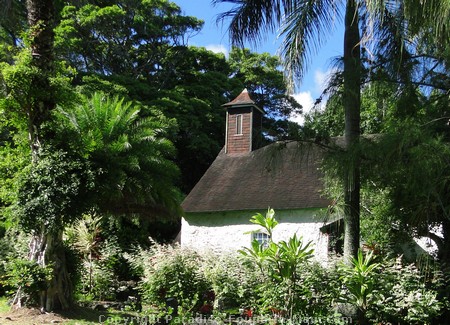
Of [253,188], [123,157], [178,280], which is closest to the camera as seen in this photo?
[178,280]

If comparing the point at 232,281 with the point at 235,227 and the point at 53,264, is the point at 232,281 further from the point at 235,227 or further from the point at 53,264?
the point at 235,227

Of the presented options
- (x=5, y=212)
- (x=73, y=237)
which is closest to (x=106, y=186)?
(x=5, y=212)

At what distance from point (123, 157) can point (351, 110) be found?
557 centimetres

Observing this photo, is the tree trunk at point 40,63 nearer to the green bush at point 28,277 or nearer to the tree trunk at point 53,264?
the tree trunk at point 53,264

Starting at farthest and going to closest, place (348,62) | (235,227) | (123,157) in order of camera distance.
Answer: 1. (235,227)
2. (123,157)
3. (348,62)

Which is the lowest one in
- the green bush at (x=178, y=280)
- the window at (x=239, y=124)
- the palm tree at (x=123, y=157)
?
the green bush at (x=178, y=280)

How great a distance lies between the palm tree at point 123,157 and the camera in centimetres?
1034

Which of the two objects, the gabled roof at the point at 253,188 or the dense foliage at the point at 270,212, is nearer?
the dense foliage at the point at 270,212

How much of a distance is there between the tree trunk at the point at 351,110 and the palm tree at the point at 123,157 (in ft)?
15.8

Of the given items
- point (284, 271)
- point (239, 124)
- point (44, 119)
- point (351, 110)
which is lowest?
point (284, 271)

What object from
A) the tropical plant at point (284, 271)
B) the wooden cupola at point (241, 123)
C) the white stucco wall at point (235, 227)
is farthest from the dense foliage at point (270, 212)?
the wooden cupola at point (241, 123)

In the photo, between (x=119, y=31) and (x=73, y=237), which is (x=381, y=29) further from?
(x=119, y=31)

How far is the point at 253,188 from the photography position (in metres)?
19.4

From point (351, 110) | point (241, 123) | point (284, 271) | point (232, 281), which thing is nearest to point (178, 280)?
point (232, 281)
